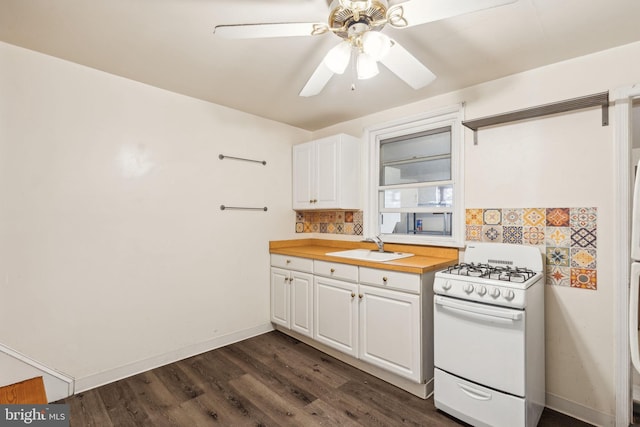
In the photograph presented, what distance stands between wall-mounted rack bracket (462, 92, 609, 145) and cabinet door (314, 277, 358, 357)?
156 centimetres

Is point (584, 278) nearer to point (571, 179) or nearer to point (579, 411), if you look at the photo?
point (571, 179)

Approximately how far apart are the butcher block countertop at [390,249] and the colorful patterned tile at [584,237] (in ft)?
2.46

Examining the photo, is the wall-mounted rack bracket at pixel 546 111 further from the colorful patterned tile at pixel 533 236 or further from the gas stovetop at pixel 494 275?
the gas stovetop at pixel 494 275

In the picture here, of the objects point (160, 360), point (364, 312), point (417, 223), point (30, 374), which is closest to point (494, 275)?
point (364, 312)

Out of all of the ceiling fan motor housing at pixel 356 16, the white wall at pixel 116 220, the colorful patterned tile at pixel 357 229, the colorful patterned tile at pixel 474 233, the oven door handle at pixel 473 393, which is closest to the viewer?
the ceiling fan motor housing at pixel 356 16

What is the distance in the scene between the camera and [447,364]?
6.35ft

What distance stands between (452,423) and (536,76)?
2326 millimetres

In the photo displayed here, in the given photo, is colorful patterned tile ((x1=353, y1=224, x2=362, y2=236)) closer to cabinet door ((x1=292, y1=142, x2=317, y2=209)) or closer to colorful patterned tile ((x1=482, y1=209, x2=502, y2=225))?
cabinet door ((x1=292, y1=142, x2=317, y2=209))

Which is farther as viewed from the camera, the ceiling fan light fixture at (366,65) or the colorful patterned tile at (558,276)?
the colorful patterned tile at (558,276)

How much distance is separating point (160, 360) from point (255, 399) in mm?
977

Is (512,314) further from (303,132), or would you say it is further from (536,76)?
(303,132)

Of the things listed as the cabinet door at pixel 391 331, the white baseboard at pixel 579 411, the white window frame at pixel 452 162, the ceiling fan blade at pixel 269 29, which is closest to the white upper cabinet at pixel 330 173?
the white window frame at pixel 452 162

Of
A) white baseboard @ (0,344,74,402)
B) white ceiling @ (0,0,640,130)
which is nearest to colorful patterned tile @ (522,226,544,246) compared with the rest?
white ceiling @ (0,0,640,130)

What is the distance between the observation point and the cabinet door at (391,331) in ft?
7.04
